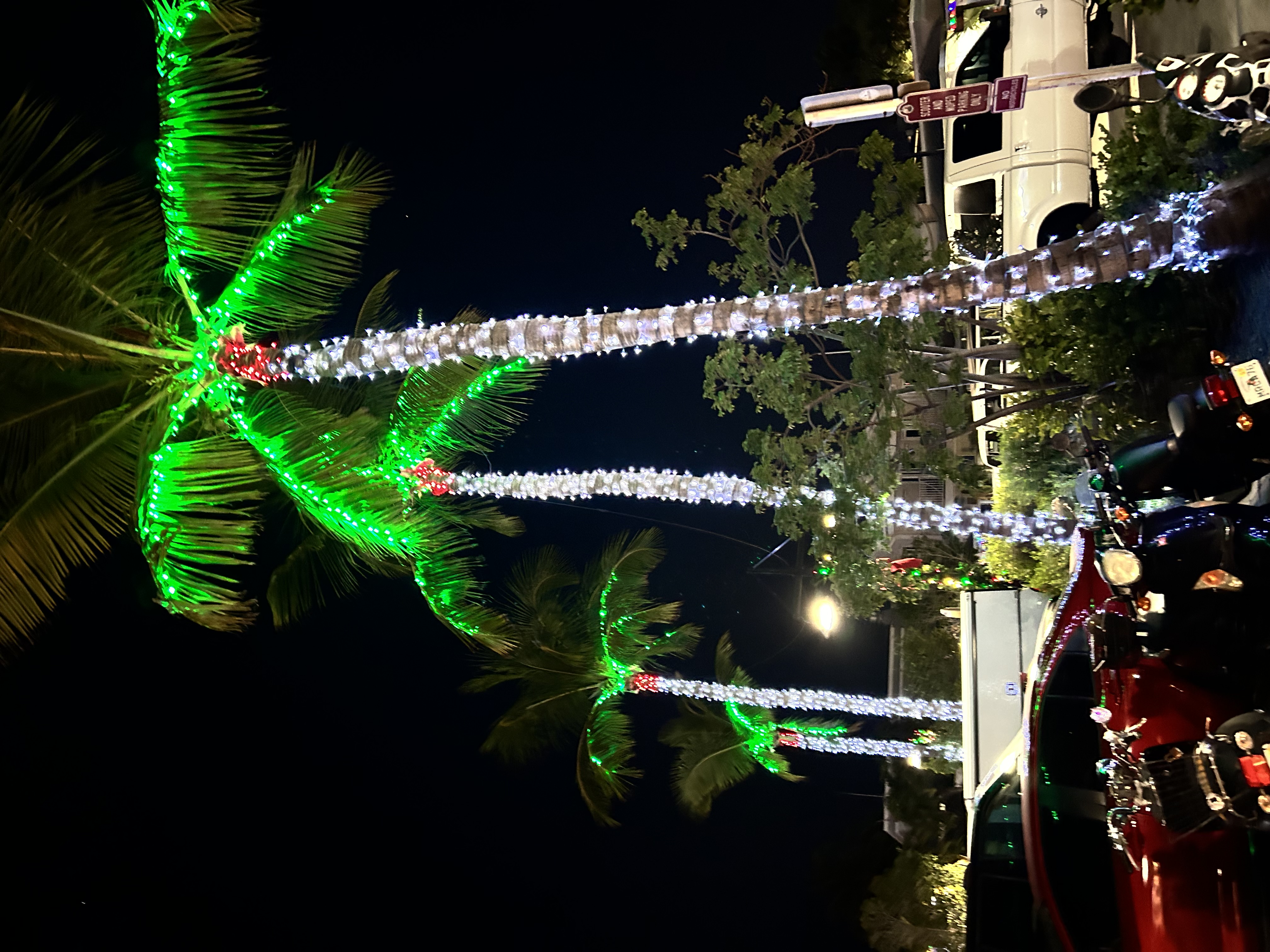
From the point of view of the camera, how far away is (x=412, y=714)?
667 inches

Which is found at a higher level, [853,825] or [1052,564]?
[1052,564]

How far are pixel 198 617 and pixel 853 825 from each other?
2115 cm

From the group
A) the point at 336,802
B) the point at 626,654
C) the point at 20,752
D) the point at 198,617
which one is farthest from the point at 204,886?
the point at 198,617

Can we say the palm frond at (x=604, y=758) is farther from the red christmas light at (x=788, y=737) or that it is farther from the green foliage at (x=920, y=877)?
the green foliage at (x=920, y=877)

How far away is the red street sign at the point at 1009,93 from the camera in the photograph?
6512mm

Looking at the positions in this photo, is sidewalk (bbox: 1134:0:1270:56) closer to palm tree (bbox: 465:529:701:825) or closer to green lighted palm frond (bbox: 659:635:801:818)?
palm tree (bbox: 465:529:701:825)

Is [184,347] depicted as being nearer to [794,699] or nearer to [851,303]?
[851,303]

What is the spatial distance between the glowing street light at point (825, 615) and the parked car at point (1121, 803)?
14903mm

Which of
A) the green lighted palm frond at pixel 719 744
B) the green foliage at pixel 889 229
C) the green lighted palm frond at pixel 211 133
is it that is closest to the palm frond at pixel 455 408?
the green lighted palm frond at pixel 211 133

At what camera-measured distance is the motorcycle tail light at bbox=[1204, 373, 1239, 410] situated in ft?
18.0

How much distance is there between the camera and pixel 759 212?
41.1ft

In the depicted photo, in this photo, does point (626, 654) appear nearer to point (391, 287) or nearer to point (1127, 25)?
point (391, 287)

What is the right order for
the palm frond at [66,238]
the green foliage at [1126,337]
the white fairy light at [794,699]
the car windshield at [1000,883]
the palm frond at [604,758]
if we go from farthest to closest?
the white fairy light at [794,699] → the palm frond at [604,758] → the green foliage at [1126,337] → the palm frond at [66,238] → the car windshield at [1000,883]

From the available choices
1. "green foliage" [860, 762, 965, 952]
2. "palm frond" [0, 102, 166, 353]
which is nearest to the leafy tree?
"palm frond" [0, 102, 166, 353]
